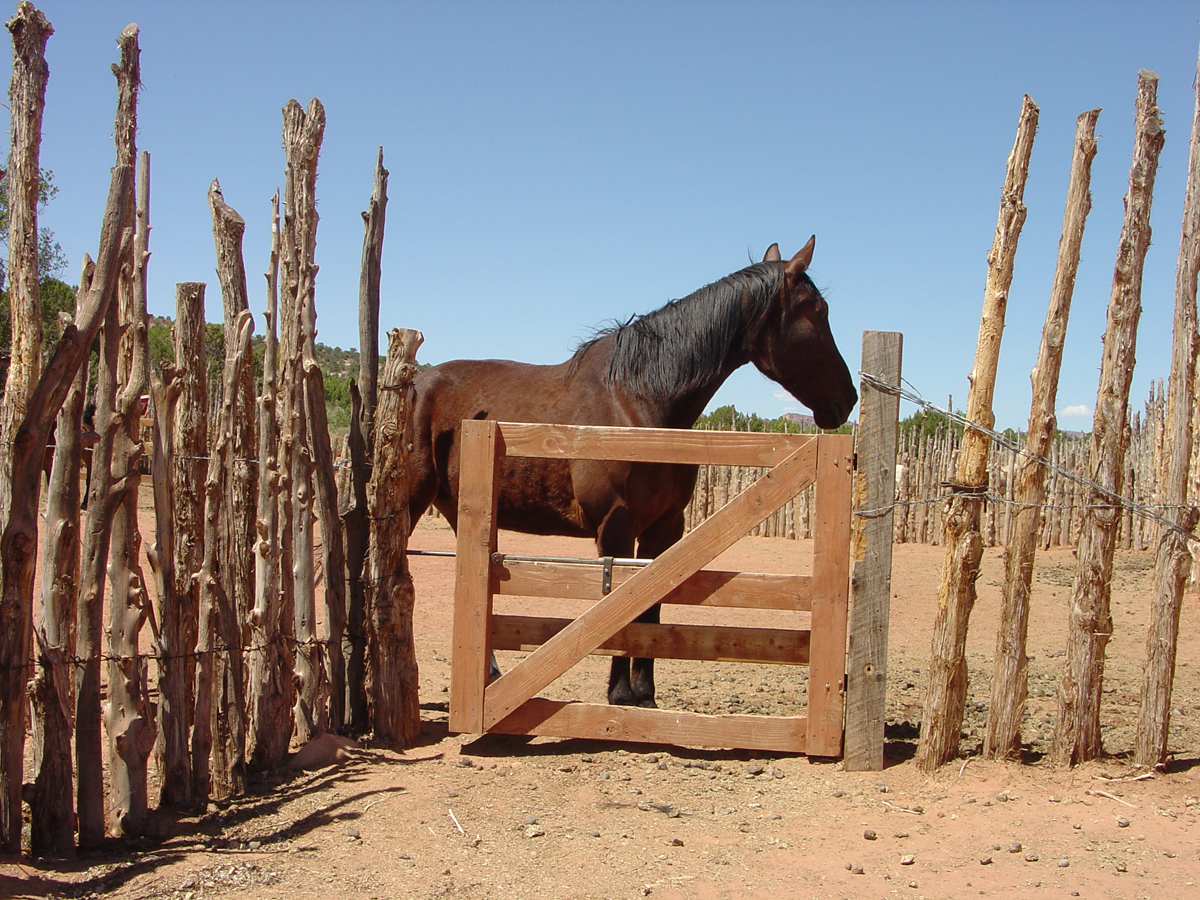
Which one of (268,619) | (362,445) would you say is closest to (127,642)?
(268,619)

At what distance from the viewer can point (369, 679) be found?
4520 mm

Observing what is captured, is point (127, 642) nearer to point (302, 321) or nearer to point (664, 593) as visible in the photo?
point (302, 321)

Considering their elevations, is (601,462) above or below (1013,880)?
above

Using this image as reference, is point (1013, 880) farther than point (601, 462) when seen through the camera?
No

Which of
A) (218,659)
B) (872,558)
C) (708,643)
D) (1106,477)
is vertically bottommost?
(218,659)

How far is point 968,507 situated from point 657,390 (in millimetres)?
1707

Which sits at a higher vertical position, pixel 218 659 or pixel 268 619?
pixel 268 619

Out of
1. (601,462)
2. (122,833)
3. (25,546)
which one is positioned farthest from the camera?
(601,462)

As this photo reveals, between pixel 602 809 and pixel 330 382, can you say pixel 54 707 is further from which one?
pixel 330 382

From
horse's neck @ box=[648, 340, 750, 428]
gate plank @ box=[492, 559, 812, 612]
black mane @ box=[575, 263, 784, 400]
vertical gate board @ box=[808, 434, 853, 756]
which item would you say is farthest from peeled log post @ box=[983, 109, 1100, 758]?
horse's neck @ box=[648, 340, 750, 428]

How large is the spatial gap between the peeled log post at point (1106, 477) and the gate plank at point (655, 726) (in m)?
1.15

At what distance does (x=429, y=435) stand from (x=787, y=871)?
11.0 feet

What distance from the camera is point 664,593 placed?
4078mm

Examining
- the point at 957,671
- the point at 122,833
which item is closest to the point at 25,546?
the point at 122,833
